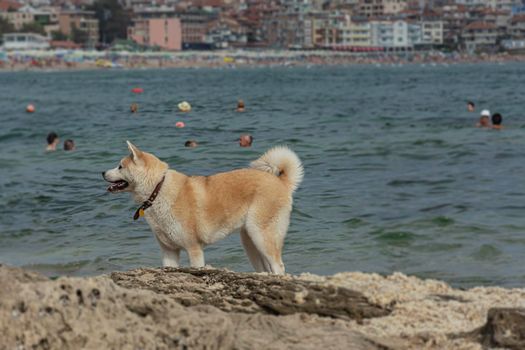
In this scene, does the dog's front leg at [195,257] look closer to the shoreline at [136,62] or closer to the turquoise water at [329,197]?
the turquoise water at [329,197]

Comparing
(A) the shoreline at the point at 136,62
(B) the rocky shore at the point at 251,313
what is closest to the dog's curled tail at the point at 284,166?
(B) the rocky shore at the point at 251,313

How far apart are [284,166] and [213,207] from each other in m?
0.68

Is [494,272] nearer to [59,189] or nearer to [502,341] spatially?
[502,341]

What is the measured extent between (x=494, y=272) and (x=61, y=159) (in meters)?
12.6

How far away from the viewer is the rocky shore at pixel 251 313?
4996mm

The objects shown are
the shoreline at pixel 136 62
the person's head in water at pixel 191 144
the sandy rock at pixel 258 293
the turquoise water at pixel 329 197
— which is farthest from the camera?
the shoreline at pixel 136 62

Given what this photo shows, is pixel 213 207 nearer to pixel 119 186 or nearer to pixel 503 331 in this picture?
pixel 119 186

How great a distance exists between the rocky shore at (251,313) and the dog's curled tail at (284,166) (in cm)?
129

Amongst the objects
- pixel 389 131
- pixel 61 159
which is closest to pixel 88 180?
pixel 61 159

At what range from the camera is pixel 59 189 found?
16719mm

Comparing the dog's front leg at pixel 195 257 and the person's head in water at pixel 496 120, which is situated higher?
the dog's front leg at pixel 195 257

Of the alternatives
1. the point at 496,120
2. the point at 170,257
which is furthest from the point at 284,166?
the point at 496,120

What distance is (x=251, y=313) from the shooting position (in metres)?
6.44

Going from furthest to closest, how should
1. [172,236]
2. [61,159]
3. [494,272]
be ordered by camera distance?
1. [61,159]
2. [494,272]
3. [172,236]
